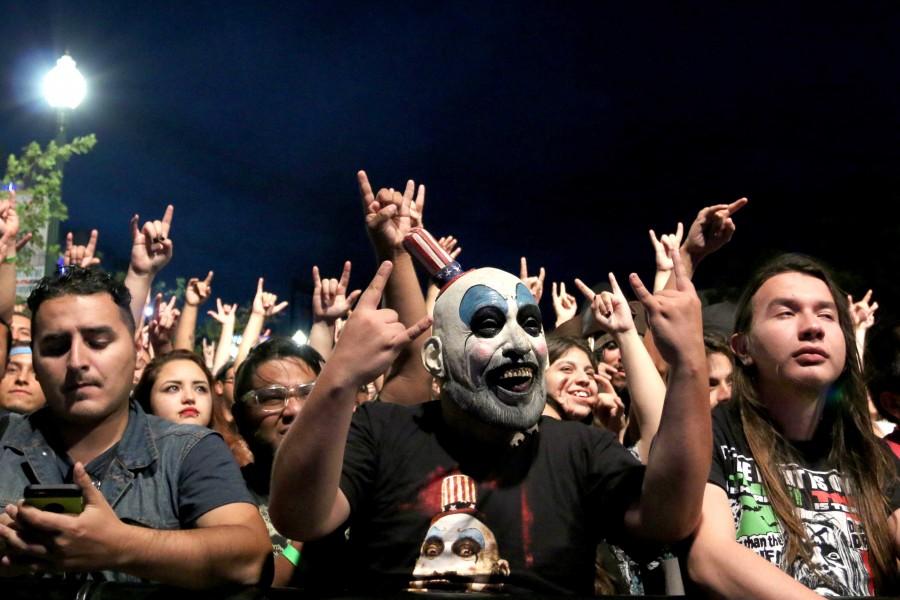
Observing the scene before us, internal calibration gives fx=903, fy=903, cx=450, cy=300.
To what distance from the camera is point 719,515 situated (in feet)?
8.38

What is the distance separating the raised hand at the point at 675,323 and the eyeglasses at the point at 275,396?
1973 mm

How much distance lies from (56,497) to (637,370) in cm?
202

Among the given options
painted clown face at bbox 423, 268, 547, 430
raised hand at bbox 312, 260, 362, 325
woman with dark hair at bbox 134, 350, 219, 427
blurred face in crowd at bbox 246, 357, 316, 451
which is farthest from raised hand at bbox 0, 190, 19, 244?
painted clown face at bbox 423, 268, 547, 430

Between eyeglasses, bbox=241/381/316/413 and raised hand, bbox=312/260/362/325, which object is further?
raised hand, bbox=312/260/362/325

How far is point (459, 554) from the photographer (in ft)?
8.11

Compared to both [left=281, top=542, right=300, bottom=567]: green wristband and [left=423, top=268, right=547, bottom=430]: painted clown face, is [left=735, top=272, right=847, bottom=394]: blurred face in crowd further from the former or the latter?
[left=281, top=542, right=300, bottom=567]: green wristband

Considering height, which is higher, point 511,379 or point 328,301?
point 328,301

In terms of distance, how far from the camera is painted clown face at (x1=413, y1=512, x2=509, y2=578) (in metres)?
2.45

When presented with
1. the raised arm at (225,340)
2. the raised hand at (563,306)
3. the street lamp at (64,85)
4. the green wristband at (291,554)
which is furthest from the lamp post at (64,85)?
the green wristband at (291,554)

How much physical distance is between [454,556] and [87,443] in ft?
4.09

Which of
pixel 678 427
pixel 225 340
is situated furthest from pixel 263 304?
pixel 678 427

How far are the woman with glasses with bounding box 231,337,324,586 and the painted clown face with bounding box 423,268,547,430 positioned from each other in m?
1.24

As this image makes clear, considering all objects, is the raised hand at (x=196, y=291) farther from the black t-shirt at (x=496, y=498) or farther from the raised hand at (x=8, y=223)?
the black t-shirt at (x=496, y=498)

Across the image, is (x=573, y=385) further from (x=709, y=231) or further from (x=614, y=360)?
(x=614, y=360)
